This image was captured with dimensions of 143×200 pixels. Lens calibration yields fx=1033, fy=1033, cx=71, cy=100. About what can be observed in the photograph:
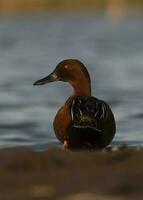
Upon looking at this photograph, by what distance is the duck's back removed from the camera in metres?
8.33

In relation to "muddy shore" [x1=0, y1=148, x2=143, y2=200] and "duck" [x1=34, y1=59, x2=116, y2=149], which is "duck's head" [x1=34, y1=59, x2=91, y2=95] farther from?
"muddy shore" [x1=0, y1=148, x2=143, y2=200]

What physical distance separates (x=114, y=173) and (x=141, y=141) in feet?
17.4

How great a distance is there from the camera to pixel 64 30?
131 ft

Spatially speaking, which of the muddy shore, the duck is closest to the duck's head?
the duck

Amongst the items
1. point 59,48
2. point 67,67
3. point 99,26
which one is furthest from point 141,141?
point 99,26

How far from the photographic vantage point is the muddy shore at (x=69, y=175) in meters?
5.51

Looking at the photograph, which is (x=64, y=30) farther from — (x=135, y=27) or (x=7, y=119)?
(x=7, y=119)

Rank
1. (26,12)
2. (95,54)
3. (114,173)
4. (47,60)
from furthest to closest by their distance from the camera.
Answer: (26,12) → (95,54) → (47,60) → (114,173)

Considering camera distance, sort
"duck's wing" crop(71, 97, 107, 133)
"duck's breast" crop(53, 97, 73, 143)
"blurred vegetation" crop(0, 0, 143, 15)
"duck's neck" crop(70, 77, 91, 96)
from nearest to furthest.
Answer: "duck's wing" crop(71, 97, 107, 133)
"duck's breast" crop(53, 97, 73, 143)
"duck's neck" crop(70, 77, 91, 96)
"blurred vegetation" crop(0, 0, 143, 15)

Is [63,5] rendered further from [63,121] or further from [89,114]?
[89,114]

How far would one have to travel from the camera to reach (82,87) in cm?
956

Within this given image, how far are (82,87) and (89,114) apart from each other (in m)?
1.20

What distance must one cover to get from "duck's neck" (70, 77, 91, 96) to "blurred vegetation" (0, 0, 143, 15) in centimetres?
3420

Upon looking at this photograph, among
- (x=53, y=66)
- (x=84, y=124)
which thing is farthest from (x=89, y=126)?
(x=53, y=66)
